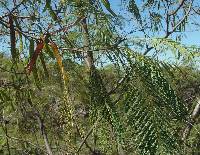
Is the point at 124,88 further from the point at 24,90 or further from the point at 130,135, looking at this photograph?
the point at 24,90

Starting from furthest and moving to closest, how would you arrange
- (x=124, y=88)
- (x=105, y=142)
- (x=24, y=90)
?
1. (x=24, y=90)
2. (x=105, y=142)
3. (x=124, y=88)

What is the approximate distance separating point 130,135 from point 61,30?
11.9 inches

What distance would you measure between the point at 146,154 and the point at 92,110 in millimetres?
239

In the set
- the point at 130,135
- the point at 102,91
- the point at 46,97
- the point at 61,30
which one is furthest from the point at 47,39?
the point at 46,97

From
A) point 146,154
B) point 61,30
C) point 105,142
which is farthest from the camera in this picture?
point 105,142

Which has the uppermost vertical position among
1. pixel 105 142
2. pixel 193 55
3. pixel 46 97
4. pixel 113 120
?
pixel 193 55

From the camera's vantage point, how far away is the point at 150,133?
0.70 m

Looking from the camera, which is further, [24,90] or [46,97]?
[46,97]

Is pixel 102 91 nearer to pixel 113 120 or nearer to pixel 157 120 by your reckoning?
pixel 113 120

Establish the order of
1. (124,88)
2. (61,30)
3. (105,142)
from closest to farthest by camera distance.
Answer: (124,88)
(61,30)
(105,142)

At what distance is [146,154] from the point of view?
701 millimetres

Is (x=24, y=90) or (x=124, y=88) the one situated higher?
(x=124, y=88)

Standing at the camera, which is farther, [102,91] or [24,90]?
[24,90]

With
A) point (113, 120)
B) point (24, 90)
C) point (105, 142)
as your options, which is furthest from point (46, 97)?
point (113, 120)
